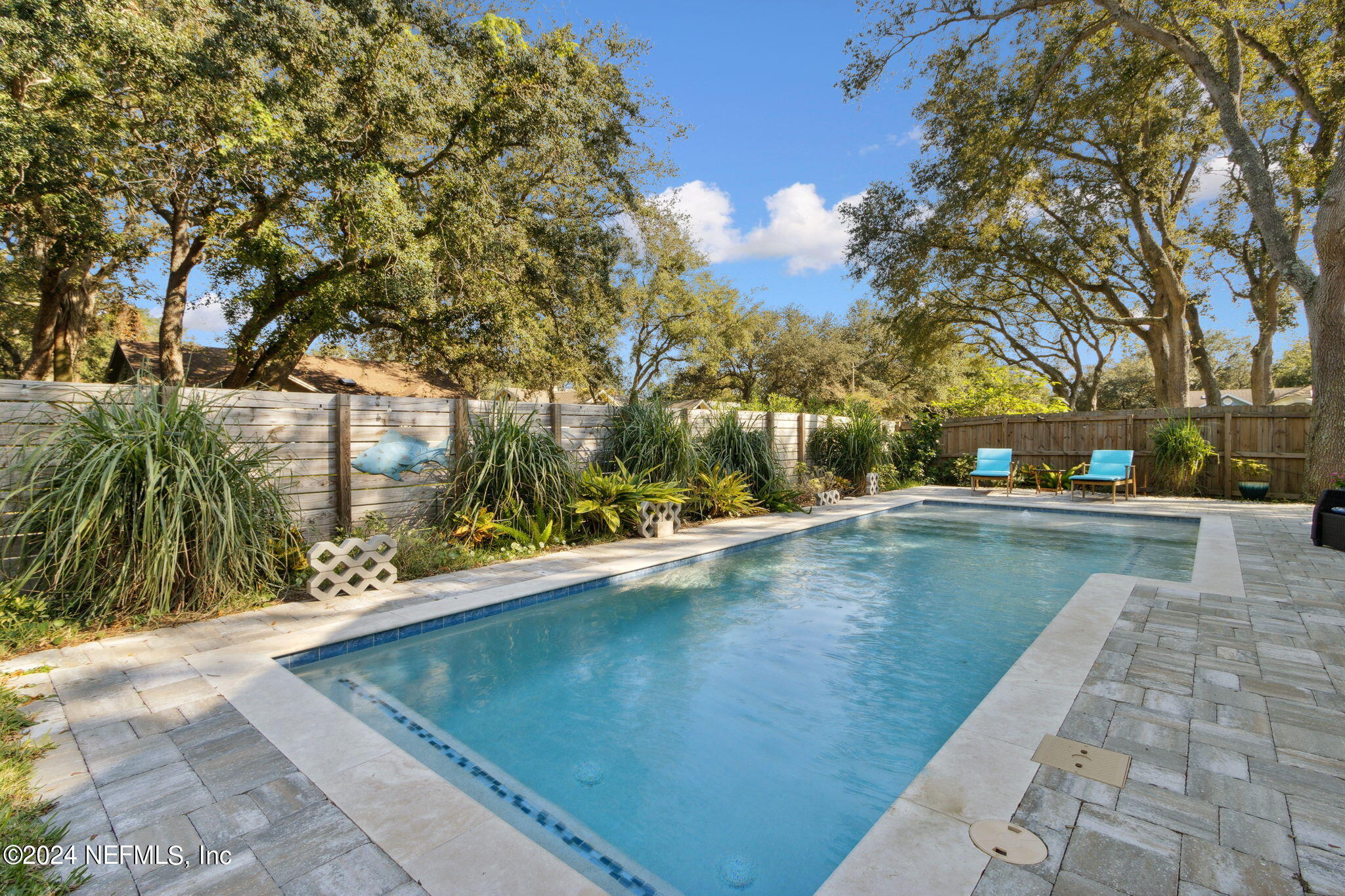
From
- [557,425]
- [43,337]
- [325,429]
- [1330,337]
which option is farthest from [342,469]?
[1330,337]

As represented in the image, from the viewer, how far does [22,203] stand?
7668mm

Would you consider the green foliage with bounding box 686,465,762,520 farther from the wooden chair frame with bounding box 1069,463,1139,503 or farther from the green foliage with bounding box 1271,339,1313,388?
the green foliage with bounding box 1271,339,1313,388

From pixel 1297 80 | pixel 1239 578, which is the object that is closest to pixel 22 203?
pixel 1239 578

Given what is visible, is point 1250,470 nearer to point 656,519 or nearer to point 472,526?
point 656,519

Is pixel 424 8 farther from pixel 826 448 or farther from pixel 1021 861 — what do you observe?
pixel 1021 861

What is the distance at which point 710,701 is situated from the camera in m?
2.98

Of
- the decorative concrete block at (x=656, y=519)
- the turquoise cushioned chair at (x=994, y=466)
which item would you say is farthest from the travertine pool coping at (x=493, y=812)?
the turquoise cushioned chair at (x=994, y=466)

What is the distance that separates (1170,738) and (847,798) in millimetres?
1159

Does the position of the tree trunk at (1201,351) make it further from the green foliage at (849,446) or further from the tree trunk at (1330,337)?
the green foliage at (849,446)

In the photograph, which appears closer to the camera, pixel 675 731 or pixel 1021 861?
pixel 1021 861

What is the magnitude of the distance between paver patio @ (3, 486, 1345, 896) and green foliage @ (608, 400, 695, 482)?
415cm

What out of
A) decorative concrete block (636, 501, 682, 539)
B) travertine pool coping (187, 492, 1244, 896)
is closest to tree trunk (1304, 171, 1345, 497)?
travertine pool coping (187, 492, 1244, 896)

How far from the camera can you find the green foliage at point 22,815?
4.59 ft

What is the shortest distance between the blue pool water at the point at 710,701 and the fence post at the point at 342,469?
172 cm
